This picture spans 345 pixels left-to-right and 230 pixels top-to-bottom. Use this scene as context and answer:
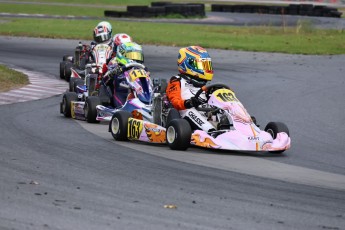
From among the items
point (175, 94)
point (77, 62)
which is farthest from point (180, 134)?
point (77, 62)

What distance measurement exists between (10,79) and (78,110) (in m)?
4.78

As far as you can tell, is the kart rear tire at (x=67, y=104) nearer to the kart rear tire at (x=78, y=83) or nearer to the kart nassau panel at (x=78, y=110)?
the kart nassau panel at (x=78, y=110)

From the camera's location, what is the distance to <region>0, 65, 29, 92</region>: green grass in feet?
56.0

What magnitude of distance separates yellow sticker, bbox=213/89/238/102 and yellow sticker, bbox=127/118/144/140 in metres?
1.01

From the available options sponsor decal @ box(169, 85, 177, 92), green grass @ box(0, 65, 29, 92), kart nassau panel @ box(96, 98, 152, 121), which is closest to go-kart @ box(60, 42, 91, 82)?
green grass @ box(0, 65, 29, 92)

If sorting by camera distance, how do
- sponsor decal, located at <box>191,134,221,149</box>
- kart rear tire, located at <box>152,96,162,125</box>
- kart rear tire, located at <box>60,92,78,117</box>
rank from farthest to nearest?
kart rear tire, located at <box>60,92,78,117</box>
kart rear tire, located at <box>152,96,162,125</box>
sponsor decal, located at <box>191,134,221,149</box>

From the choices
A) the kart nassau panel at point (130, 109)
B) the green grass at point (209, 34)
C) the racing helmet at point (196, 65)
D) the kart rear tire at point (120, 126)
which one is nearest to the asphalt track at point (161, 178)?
the kart rear tire at point (120, 126)

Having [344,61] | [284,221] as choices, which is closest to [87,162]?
[284,221]

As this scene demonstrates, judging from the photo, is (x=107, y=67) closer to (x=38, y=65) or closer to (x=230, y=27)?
(x=38, y=65)

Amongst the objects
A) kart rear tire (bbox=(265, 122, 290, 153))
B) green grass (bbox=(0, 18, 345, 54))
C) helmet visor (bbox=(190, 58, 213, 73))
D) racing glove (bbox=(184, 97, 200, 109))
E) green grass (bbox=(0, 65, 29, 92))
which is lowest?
green grass (bbox=(0, 18, 345, 54))

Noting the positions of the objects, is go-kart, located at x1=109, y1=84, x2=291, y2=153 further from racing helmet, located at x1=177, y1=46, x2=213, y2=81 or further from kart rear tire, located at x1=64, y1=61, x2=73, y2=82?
kart rear tire, located at x1=64, y1=61, x2=73, y2=82

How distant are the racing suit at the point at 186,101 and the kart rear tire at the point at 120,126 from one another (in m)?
0.57

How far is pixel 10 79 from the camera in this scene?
1791cm

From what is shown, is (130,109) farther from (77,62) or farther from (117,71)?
(77,62)
